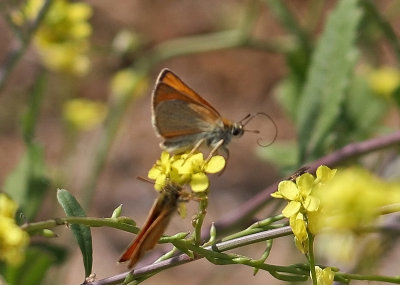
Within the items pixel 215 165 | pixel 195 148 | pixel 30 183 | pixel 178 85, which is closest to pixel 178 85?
pixel 178 85

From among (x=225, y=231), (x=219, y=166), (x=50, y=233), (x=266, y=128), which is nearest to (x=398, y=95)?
(x=225, y=231)

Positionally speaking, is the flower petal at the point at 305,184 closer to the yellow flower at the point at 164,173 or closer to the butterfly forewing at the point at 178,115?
the yellow flower at the point at 164,173

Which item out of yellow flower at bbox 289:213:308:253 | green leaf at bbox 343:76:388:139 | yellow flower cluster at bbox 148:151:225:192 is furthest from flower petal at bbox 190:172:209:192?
green leaf at bbox 343:76:388:139

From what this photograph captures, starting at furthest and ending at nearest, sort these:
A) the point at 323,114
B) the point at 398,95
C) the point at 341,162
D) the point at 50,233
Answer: the point at 398,95 → the point at 323,114 → the point at 341,162 → the point at 50,233

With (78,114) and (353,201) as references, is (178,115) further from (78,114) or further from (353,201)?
(78,114)

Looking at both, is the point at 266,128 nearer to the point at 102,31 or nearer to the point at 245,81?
the point at 245,81
